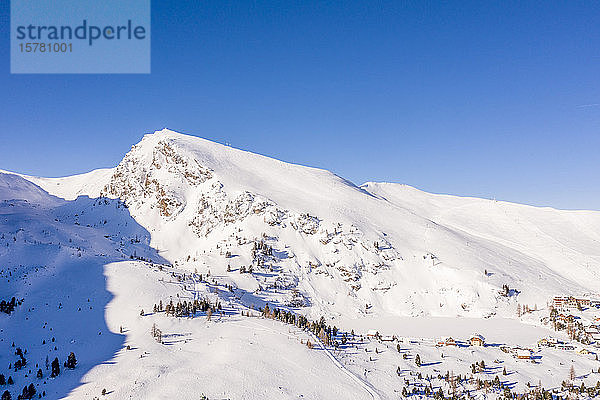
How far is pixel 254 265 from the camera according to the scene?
8369cm

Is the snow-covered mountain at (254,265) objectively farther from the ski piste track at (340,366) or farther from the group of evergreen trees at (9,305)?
the group of evergreen trees at (9,305)

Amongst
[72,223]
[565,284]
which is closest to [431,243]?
[565,284]

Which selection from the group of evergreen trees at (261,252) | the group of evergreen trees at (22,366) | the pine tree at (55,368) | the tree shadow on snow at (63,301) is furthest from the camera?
the group of evergreen trees at (261,252)

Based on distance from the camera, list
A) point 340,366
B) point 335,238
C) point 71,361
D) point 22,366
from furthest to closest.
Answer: point 335,238
point 340,366
point 22,366
point 71,361

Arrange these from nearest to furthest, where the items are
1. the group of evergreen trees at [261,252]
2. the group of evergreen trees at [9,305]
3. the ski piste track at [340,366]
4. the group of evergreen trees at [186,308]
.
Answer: the ski piste track at [340,366], the group of evergreen trees at [9,305], the group of evergreen trees at [186,308], the group of evergreen trees at [261,252]

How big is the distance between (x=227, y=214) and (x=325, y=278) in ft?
114

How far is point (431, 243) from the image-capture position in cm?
9519

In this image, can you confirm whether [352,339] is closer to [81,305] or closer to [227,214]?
[81,305]

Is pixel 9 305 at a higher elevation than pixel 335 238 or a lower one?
lower

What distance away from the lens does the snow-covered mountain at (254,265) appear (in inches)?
1551

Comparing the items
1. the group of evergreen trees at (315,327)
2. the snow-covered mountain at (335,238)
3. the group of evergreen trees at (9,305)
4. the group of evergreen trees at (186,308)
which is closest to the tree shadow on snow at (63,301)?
the group of evergreen trees at (9,305)

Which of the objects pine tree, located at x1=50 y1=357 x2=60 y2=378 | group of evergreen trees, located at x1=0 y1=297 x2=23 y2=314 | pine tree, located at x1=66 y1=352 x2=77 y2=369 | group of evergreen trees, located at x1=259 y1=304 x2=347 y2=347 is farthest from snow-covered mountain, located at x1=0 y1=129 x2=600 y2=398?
group of evergreen trees, located at x1=259 y1=304 x2=347 y2=347

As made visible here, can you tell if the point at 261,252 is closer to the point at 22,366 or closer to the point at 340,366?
the point at 340,366

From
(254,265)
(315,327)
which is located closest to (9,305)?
(315,327)
